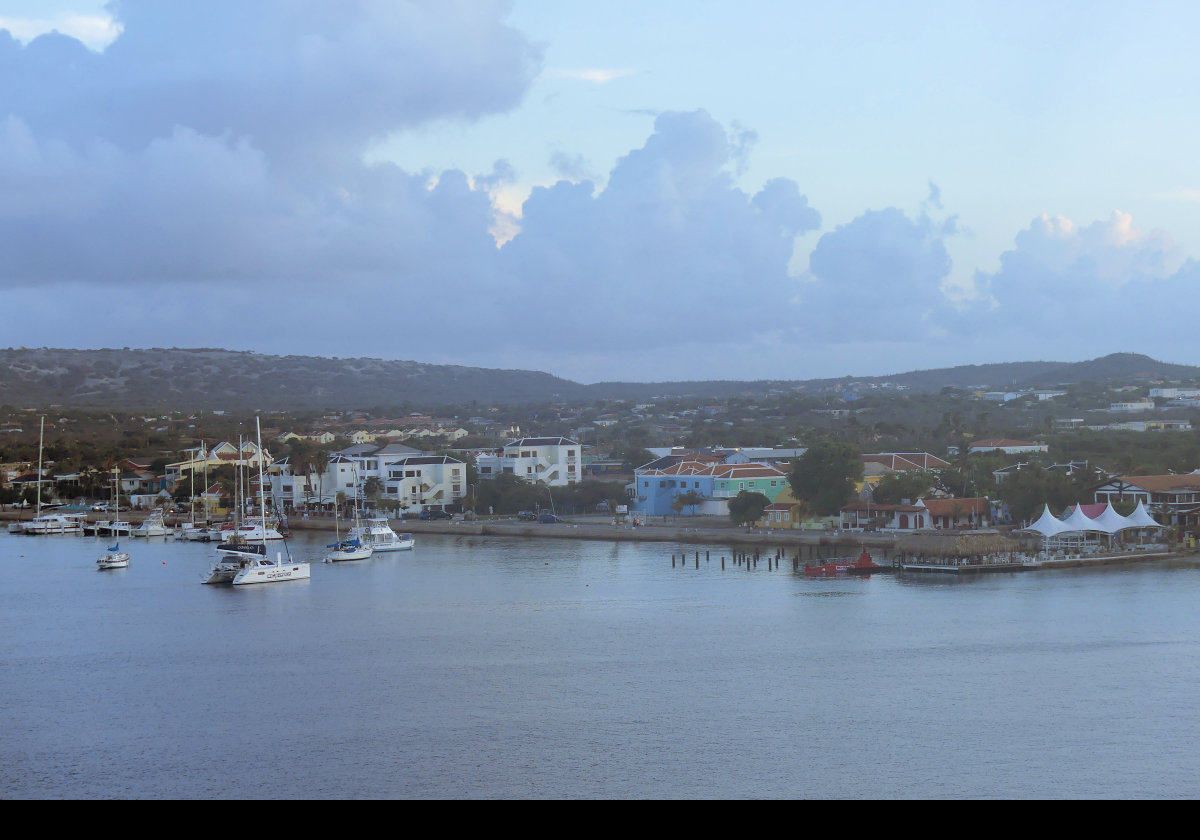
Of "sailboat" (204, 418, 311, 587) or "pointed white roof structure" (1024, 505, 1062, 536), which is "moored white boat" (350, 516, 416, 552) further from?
"pointed white roof structure" (1024, 505, 1062, 536)

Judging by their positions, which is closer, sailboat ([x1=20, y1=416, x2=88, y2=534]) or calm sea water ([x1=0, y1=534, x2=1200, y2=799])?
calm sea water ([x1=0, y1=534, x2=1200, y2=799])

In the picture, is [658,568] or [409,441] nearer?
[658,568]

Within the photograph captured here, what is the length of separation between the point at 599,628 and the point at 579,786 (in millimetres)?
9245

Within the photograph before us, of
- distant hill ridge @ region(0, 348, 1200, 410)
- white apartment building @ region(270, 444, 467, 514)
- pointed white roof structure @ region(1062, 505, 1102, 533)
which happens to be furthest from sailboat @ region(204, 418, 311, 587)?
distant hill ridge @ region(0, 348, 1200, 410)

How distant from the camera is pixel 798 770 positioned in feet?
39.7

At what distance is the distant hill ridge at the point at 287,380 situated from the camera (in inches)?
4028

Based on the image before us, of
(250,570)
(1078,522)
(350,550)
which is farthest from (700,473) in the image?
(250,570)

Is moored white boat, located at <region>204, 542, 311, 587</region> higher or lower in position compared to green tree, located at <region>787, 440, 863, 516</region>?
lower

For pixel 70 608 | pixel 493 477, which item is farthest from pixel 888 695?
pixel 493 477

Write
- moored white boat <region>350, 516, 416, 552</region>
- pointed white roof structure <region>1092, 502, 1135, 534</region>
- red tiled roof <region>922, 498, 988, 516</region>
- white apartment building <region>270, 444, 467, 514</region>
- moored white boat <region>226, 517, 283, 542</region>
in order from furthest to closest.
Result: white apartment building <region>270, 444, 467, 514</region> → moored white boat <region>226, 517, 283, 542</region> → moored white boat <region>350, 516, 416, 552</region> → red tiled roof <region>922, 498, 988, 516</region> → pointed white roof structure <region>1092, 502, 1135, 534</region>

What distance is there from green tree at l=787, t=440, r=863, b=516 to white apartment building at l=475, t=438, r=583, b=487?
13612 mm

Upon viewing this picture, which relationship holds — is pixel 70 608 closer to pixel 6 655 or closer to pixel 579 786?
pixel 6 655

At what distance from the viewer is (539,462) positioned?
4831cm

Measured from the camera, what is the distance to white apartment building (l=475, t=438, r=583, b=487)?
47875 mm
